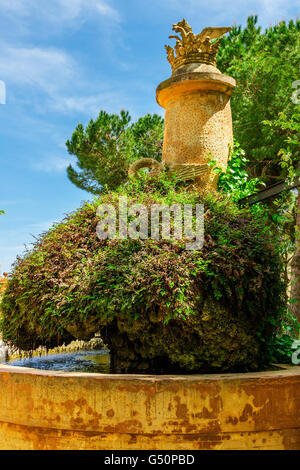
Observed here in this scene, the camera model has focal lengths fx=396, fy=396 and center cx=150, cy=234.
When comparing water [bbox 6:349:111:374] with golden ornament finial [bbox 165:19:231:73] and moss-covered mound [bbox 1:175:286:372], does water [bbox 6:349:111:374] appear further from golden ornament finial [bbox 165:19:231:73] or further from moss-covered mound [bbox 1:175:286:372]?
golden ornament finial [bbox 165:19:231:73]

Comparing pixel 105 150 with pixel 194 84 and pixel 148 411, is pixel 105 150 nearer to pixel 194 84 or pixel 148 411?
pixel 194 84

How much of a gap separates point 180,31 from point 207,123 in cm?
145

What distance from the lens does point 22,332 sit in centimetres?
360

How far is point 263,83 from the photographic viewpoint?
32.2 ft

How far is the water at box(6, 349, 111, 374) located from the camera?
3810mm

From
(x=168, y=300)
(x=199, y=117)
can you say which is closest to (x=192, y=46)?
(x=199, y=117)

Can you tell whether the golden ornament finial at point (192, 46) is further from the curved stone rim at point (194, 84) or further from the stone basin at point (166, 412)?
the stone basin at point (166, 412)

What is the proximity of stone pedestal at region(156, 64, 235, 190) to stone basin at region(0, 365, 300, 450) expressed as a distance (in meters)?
3.10

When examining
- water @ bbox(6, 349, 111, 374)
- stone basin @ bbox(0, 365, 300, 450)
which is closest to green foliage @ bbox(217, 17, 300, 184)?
water @ bbox(6, 349, 111, 374)

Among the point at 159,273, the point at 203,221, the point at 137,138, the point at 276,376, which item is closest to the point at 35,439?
the point at 159,273

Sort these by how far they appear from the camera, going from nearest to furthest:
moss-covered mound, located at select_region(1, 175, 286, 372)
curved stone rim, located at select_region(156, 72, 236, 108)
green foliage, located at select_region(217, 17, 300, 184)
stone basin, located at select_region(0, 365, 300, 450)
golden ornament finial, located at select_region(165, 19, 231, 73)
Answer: stone basin, located at select_region(0, 365, 300, 450)
moss-covered mound, located at select_region(1, 175, 286, 372)
curved stone rim, located at select_region(156, 72, 236, 108)
golden ornament finial, located at select_region(165, 19, 231, 73)
green foliage, located at select_region(217, 17, 300, 184)

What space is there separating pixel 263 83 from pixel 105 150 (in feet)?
18.9
